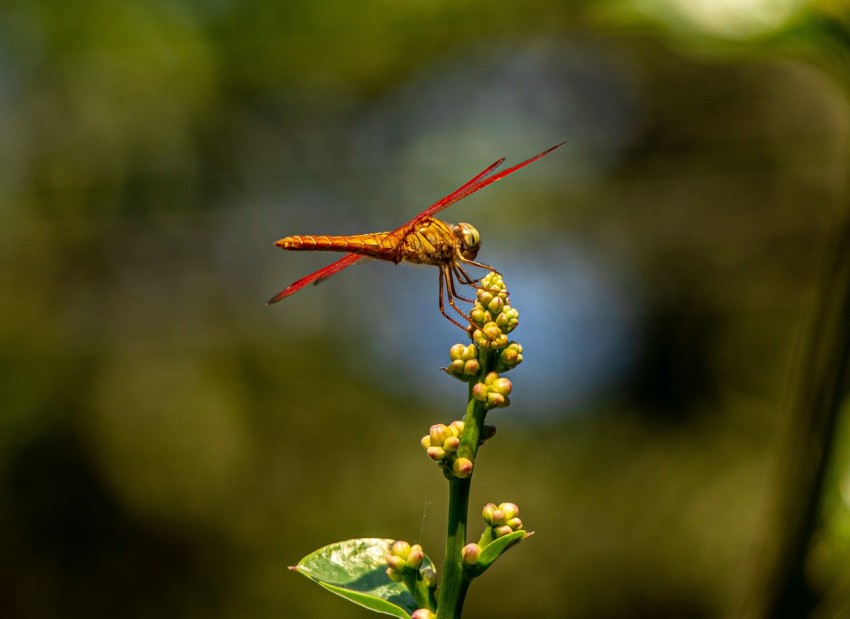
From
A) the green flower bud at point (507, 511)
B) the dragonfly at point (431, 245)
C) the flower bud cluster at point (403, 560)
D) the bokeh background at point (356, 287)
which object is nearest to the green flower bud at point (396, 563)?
the flower bud cluster at point (403, 560)

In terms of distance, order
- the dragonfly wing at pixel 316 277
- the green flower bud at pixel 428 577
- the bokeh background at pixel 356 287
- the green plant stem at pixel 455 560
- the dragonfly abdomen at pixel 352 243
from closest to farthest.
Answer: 1. the green plant stem at pixel 455 560
2. the green flower bud at pixel 428 577
3. the dragonfly wing at pixel 316 277
4. the dragonfly abdomen at pixel 352 243
5. the bokeh background at pixel 356 287

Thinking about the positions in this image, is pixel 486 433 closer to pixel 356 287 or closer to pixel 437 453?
pixel 437 453

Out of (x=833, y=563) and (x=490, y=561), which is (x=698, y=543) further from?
(x=490, y=561)

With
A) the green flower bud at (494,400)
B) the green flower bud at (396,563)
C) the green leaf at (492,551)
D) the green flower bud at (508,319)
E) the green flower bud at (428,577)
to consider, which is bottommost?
the green flower bud at (428,577)

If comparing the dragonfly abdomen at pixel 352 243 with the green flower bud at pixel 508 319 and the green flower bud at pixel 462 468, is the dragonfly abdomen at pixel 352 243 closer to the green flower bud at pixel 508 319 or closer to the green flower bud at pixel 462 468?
the green flower bud at pixel 508 319

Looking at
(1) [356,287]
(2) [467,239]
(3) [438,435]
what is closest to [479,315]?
(3) [438,435]

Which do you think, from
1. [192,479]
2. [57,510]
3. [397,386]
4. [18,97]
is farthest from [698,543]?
[18,97]

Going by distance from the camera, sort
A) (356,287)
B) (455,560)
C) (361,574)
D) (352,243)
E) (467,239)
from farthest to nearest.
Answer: (356,287) → (352,243) → (467,239) → (361,574) → (455,560)
